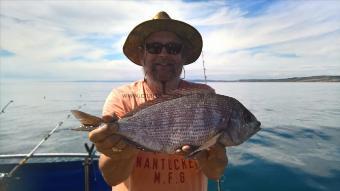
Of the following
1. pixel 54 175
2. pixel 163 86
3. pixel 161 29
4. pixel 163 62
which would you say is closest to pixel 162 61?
pixel 163 62

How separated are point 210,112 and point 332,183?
9.92 meters

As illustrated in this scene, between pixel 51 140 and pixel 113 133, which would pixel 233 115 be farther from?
pixel 51 140

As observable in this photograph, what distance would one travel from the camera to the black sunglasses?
4.26 meters

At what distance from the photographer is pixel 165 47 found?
428cm

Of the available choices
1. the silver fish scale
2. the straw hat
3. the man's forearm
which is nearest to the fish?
the silver fish scale

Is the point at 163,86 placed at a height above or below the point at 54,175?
above

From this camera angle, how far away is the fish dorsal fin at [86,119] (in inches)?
122

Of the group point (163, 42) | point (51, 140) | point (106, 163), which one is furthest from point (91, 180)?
point (51, 140)

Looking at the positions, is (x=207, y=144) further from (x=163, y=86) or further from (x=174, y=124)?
(x=163, y=86)

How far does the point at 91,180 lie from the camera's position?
846cm

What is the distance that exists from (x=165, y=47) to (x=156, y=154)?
4.70 ft

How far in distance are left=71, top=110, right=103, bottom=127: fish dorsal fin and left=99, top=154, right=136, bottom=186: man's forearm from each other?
2.34 ft

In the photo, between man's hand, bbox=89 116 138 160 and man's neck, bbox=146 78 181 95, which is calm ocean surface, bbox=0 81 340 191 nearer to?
man's neck, bbox=146 78 181 95

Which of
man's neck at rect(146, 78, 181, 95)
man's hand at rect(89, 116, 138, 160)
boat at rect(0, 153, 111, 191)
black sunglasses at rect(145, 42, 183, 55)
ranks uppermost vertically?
black sunglasses at rect(145, 42, 183, 55)
